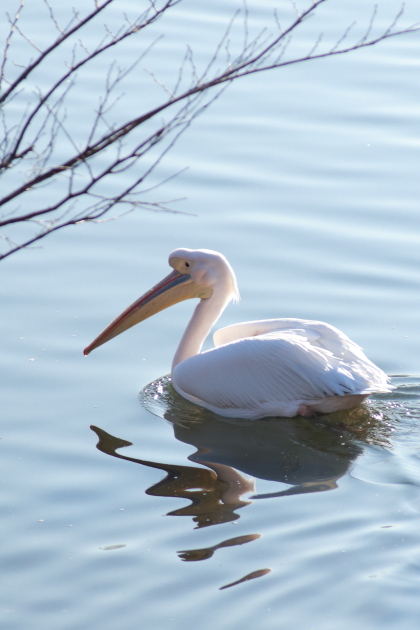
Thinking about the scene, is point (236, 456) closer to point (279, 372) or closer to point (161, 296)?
point (279, 372)

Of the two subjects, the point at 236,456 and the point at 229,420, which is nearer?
the point at 236,456

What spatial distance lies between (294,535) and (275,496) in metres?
0.37

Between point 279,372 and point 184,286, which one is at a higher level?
point 184,286

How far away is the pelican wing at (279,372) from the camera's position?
508 centimetres

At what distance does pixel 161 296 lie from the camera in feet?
19.3

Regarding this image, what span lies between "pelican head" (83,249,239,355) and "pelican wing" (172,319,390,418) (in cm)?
46

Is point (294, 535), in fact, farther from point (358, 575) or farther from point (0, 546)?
point (0, 546)

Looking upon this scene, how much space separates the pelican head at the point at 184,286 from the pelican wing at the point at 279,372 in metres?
0.46

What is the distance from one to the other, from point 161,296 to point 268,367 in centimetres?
98

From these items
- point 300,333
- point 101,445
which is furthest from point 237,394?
point 101,445

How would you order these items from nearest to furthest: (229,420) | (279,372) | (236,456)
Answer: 1. (236,456)
2. (279,372)
3. (229,420)

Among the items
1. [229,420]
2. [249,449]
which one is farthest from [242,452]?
[229,420]

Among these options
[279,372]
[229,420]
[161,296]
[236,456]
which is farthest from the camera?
[161,296]

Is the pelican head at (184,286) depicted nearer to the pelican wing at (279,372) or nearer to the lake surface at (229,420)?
the lake surface at (229,420)
